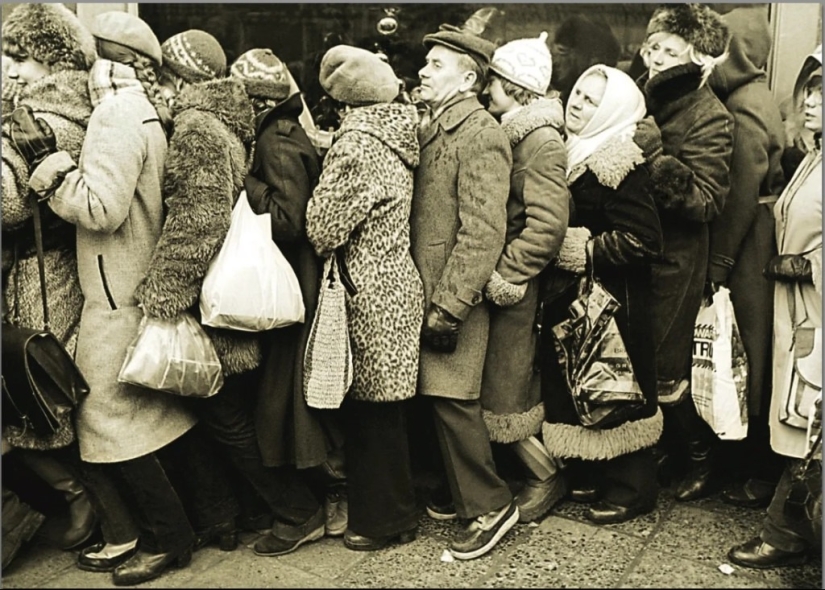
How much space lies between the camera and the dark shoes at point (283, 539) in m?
3.88

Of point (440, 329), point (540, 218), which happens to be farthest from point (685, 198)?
point (440, 329)

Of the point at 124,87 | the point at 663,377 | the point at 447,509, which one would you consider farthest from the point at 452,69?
the point at 447,509

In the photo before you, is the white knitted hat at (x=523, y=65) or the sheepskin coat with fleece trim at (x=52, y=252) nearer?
the sheepskin coat with fleece trim at (x=52, y=252)

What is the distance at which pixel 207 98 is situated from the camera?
3.58 m

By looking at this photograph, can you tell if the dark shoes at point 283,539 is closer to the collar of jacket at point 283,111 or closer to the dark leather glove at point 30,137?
the collar of jacket at point 283,111

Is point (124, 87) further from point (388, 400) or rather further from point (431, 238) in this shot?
point (388, 400)

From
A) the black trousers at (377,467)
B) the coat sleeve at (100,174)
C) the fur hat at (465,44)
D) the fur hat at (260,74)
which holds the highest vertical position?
the fur hat at (465,44)

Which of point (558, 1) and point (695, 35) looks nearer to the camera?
point (695, 35)

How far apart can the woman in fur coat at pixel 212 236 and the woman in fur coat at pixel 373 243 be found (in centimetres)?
35

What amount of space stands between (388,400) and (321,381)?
313 millimetres

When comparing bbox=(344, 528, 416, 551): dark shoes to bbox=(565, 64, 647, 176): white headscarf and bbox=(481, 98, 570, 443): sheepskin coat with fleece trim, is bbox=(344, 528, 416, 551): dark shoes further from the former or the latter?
bbox=(565, 64, 647, 176): white headscarf

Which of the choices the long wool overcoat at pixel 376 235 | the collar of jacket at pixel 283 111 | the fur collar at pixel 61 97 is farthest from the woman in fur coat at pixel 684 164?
the fur collar at pixel 61 97

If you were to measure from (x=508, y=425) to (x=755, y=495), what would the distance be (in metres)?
1.34

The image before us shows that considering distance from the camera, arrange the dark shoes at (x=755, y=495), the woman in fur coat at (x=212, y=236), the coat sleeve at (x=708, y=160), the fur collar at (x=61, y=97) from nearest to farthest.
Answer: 1. the woman in fur coat at (x=212, y=236)
2. the fur collar at (x=61, y=97)
3. the coat sleeve at (x=708, y=160)
4. the dark shoes at (x=755, y=495)
